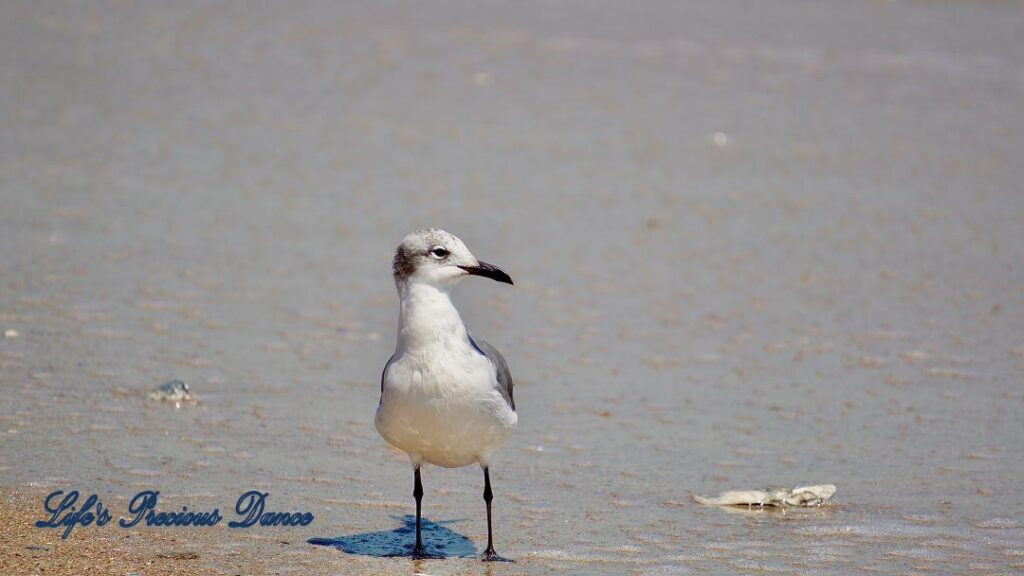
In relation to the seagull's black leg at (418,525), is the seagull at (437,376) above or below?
above

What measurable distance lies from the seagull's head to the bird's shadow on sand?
1121 millimetres

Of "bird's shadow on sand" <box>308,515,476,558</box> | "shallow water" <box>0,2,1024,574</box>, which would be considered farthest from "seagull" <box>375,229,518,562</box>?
"shallow water" <box>0,2,1024,574</box>

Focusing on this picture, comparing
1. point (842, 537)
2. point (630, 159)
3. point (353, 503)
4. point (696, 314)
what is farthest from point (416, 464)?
point (630, 159)

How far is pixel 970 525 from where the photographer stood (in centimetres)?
623

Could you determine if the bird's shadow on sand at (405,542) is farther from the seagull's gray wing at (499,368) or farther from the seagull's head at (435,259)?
the seagull's head at (435,259)

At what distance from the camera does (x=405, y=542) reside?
231 inches

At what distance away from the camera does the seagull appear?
17.7ft

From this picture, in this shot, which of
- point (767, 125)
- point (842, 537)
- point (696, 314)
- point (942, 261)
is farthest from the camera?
point (767, 125)

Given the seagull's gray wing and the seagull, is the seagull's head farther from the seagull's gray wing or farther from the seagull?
the seagull's gray wing

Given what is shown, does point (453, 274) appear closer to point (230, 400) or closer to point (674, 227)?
point (230, 400)

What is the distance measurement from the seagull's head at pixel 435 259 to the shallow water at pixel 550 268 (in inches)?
45.9

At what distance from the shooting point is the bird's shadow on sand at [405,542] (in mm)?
5691

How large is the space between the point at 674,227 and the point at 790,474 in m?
4.75

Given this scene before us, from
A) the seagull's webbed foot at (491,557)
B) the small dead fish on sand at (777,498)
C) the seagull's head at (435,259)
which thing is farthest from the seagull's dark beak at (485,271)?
the small dead fish on sand at (777,498)
